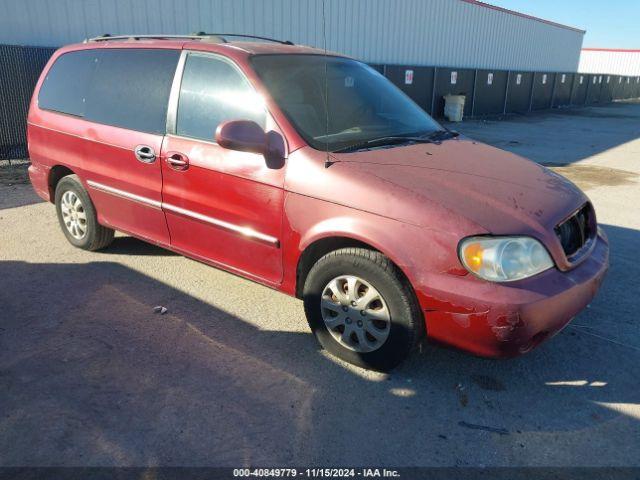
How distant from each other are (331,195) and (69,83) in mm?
3122

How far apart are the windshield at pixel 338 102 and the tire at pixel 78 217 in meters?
2.18

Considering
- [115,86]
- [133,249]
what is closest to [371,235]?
[115,86]

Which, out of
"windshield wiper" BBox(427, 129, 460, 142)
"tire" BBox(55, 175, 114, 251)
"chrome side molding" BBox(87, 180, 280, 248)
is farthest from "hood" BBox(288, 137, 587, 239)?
"tire" BBox(55, 175, 114, 251)

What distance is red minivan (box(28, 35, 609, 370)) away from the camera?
2.62 m

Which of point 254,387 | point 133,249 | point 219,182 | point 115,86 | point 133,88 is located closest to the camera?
point 254,387

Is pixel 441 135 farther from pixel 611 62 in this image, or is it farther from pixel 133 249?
pixel 611 62

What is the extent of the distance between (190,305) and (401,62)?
18222 millimetres

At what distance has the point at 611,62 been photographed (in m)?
50.7

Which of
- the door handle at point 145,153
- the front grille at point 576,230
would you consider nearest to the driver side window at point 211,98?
the door handle at point 145,153

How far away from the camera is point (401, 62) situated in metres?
20.0

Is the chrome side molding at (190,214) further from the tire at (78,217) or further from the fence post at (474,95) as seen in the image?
the fence post at (474,95)

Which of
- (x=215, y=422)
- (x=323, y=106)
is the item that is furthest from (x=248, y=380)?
(x=323, y=106)

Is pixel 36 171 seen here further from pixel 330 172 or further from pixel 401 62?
pixel 401 62

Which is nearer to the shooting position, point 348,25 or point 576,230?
point 576,230
